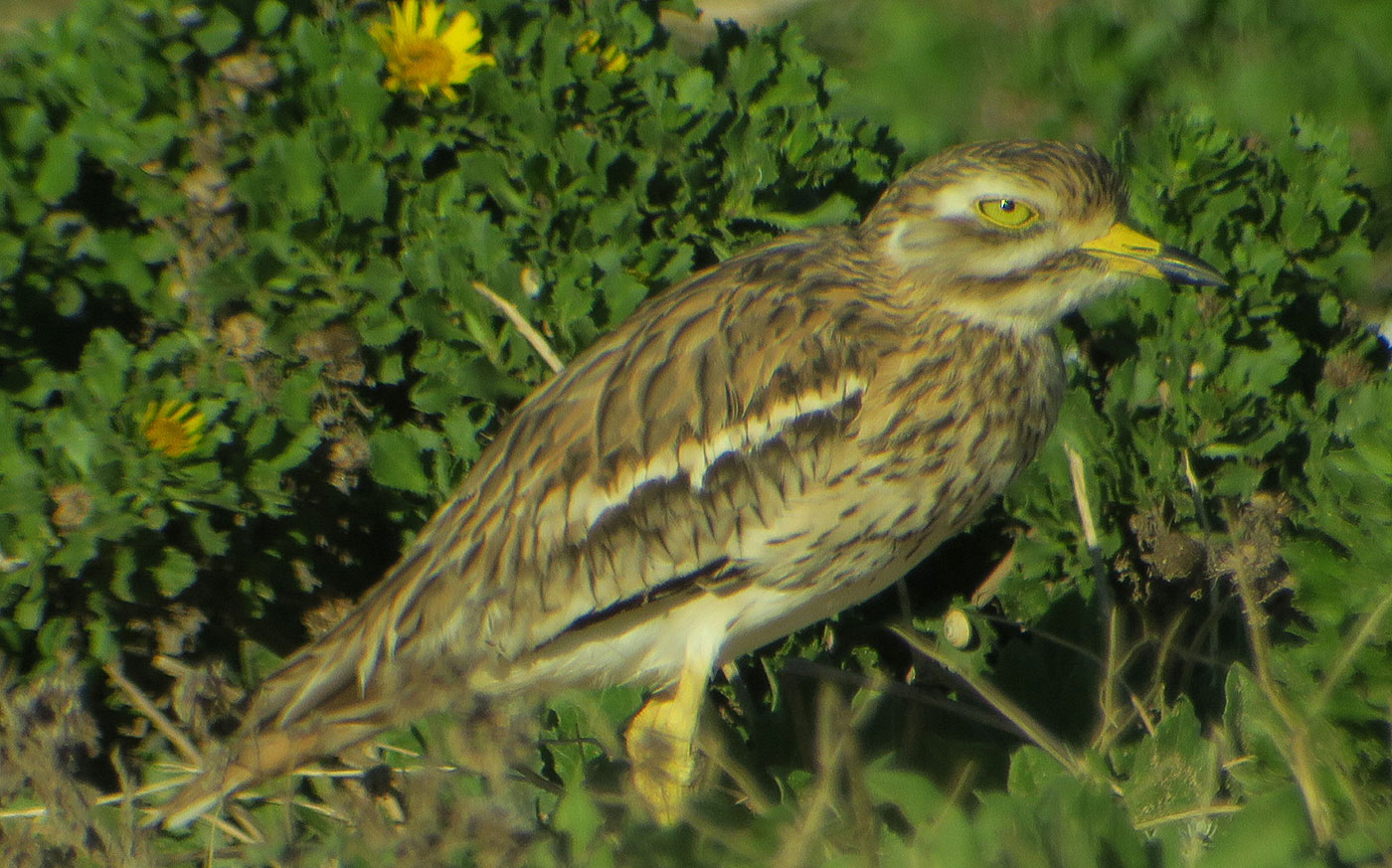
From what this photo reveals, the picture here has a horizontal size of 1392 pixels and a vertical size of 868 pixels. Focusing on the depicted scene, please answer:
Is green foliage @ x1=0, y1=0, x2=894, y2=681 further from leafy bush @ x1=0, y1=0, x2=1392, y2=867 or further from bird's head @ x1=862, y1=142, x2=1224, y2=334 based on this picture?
bird's head @ x1=862, y1=142, x2=1224, y2=334

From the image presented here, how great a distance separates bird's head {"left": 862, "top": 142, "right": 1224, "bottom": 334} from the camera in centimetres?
375

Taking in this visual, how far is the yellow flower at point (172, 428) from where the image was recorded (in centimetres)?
407

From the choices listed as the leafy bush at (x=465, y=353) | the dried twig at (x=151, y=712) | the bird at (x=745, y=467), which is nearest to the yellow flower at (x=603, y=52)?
the leafy bush at (x=465, y=353)

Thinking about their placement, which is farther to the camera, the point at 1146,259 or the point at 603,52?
the point at 603,52

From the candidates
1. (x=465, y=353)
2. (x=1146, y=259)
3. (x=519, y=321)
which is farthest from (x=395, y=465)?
(x=1146, y=259)

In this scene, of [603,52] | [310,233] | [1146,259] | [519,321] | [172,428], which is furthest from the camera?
[603,52]

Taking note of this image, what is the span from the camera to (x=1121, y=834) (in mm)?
2771

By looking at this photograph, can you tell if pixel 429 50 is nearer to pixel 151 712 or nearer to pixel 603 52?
pixel 603 52

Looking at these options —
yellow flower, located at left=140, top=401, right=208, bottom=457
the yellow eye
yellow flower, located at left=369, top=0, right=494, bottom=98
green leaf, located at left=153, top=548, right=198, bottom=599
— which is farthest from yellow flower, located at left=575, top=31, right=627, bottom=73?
green leaf, located at left=153, top=548, right=198, bottom=599

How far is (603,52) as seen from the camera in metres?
4.67

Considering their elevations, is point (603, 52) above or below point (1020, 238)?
above

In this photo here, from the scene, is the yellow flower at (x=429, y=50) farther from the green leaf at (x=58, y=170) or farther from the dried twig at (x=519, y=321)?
the green leaf at (x=58, y=170)

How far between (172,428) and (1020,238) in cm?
189

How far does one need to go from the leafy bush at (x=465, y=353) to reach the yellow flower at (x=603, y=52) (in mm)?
11
